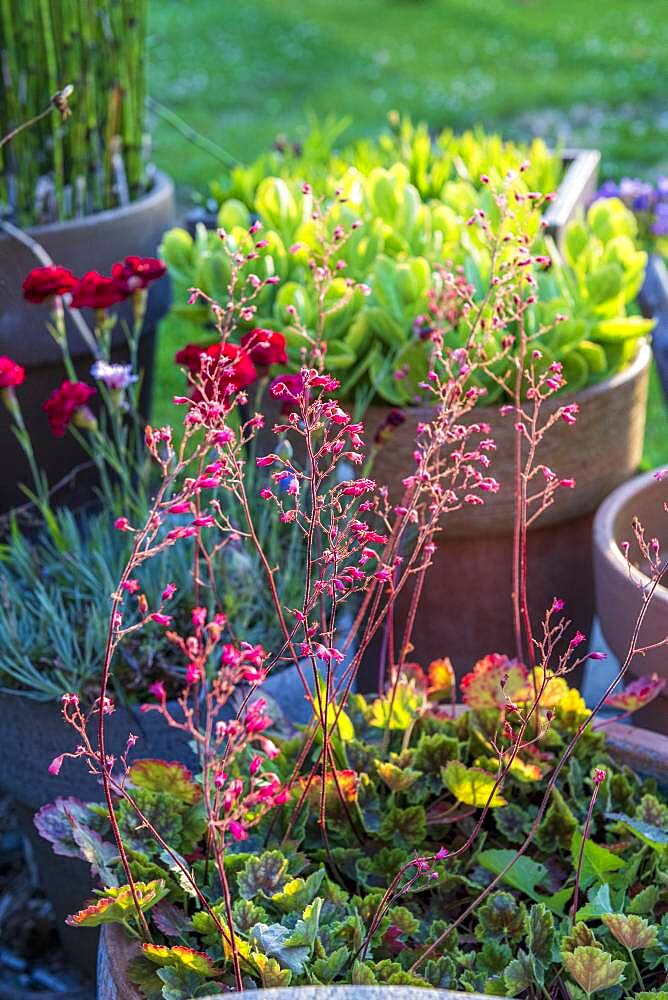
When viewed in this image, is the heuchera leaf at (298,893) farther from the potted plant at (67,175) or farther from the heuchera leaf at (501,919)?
the potted plant at (67,175)

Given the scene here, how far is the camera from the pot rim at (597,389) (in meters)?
1.64

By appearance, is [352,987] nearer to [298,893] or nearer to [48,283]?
[298,893]

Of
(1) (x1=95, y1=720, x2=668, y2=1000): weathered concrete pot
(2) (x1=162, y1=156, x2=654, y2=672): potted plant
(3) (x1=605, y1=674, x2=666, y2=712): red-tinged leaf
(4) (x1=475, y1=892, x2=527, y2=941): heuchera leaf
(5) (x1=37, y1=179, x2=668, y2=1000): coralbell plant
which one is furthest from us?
(2) (x1=162, y1=156, x2=654, y2=672): potted plant

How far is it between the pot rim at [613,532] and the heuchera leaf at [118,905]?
1.98 feet

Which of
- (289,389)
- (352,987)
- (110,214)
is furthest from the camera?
(110,214)

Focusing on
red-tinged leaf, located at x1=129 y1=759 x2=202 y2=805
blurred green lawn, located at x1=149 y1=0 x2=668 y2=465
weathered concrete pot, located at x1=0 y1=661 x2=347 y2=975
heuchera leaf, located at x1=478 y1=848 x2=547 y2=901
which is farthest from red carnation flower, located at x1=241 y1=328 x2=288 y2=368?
blurred green lawn, located at x1=149 y1=0 x2=668 y2=465

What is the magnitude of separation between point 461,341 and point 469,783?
704 millimetres

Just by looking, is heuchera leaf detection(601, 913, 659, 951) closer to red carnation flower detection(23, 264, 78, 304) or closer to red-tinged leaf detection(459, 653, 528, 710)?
red-tinged leaf detection(459, 653, 528, 710)

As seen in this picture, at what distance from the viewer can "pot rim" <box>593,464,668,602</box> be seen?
4.36 ft

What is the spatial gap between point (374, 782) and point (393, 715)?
0.22ft

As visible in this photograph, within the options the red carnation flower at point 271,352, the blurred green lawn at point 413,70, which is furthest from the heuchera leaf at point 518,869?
the blurred green lawn at point 413,70

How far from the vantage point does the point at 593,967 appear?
0.93m

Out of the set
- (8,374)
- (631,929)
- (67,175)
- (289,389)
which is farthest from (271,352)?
(67,175)

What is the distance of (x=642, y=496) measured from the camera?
1508mm
